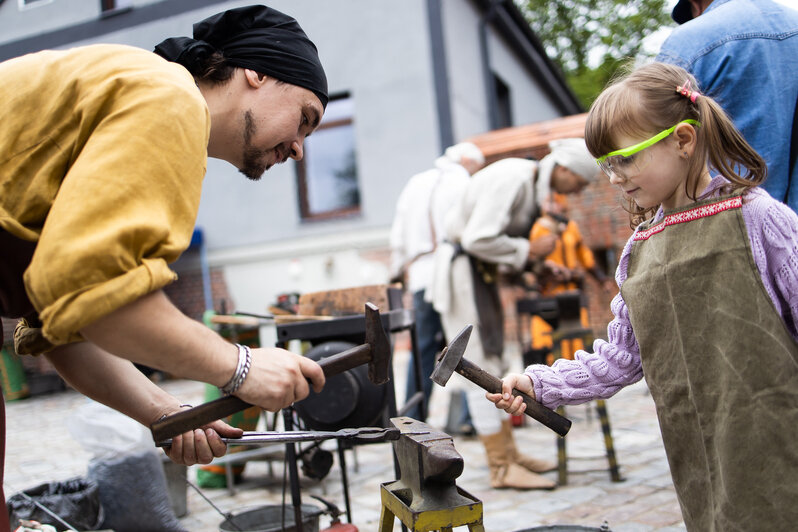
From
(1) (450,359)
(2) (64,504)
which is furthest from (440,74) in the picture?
(1) (450,359)

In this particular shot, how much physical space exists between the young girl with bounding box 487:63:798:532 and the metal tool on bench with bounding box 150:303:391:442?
0.35 meters

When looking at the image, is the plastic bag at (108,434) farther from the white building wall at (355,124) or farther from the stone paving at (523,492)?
the white building wall at (355,124)

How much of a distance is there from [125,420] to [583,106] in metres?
22.1

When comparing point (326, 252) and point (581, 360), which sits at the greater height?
point (581, 360)

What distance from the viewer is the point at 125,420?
3.64 meters

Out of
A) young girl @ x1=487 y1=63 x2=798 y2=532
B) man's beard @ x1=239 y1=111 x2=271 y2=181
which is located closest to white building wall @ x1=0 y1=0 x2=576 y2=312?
man's beard @ x1=239 y1=111 x2=271 y2=181

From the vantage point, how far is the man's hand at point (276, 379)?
137 centimetres

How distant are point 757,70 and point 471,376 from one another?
1.32m

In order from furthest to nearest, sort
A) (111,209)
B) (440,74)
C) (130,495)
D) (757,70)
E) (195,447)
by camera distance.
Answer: (440,74), (130,495), (757,70), (195,447), (111,209)

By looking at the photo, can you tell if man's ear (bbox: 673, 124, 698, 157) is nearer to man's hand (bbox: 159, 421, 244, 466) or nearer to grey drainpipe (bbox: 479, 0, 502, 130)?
man's hand (bbox: 159, 421, 244, 466)

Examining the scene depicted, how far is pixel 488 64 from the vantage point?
40.4ft

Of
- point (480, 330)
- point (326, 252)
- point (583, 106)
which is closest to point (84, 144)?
point (480, 330)

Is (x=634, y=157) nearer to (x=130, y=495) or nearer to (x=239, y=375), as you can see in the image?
(x=239, y=375)

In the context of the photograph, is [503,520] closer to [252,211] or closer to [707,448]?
[707,448]
